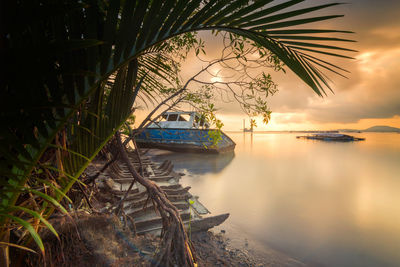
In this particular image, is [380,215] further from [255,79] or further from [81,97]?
[81,97]

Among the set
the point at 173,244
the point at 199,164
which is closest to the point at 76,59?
the point at 173,244

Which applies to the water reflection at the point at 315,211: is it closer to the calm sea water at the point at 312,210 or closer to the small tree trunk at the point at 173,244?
the calm sea water at the point at 312,210

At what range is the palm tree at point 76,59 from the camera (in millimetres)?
684

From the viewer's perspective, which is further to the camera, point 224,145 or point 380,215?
point 224,145

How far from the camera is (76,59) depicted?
33.6 inches

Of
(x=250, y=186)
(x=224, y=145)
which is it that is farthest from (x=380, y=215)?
(x=224, y=145)

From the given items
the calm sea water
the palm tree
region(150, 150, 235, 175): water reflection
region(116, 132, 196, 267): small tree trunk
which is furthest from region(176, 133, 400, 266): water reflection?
the palm tree

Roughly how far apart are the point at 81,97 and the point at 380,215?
1035 centimetres

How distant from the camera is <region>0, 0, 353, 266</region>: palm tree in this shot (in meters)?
0.68

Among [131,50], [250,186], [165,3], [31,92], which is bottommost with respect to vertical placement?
[250,186]

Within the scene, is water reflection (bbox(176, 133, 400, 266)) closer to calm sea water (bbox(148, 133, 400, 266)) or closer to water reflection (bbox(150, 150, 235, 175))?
calm sea water (bbox(148, 133, 400, 266))

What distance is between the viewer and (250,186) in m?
11.1

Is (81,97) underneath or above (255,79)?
underneath

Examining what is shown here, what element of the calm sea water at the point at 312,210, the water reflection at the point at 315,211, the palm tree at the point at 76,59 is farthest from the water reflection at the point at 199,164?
the palm tree at the point at 76,59
